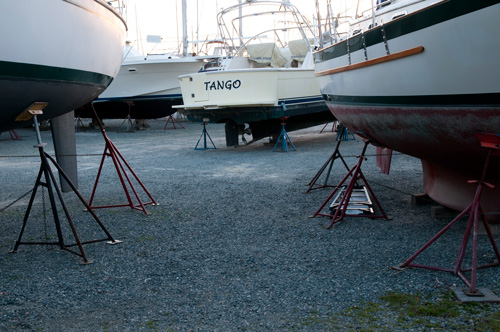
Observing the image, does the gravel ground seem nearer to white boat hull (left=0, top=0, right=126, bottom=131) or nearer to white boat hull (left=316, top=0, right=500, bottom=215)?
white boat hull (left=316, top=0, right=500, bottom=215)

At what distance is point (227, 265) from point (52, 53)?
2029 millimetres

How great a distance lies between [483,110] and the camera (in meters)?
3.66

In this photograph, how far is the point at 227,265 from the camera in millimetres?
4047

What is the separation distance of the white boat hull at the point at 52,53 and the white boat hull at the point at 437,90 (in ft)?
7.67

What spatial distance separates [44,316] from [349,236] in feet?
8.49

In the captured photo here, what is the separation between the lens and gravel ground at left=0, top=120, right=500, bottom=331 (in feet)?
10.1

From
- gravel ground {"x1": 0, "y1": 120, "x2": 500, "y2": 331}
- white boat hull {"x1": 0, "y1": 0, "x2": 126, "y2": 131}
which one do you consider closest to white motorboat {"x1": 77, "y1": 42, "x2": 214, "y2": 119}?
gravel ground {"x1": 0, "y1": 120, "x2": 500, "y2": 331}

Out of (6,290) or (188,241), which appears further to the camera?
(188,241)

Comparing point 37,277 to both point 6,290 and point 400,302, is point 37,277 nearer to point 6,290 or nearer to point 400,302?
point 6,290

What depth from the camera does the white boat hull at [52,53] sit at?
3664mm

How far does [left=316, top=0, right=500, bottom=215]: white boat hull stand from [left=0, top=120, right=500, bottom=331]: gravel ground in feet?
1.90

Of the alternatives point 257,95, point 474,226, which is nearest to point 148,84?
point 257,95

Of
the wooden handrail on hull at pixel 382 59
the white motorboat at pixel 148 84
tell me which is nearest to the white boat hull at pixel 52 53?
the wooden handrail on hull at pixel 382 59

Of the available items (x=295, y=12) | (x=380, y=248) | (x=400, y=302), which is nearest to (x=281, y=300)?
(x=400, y=302)
